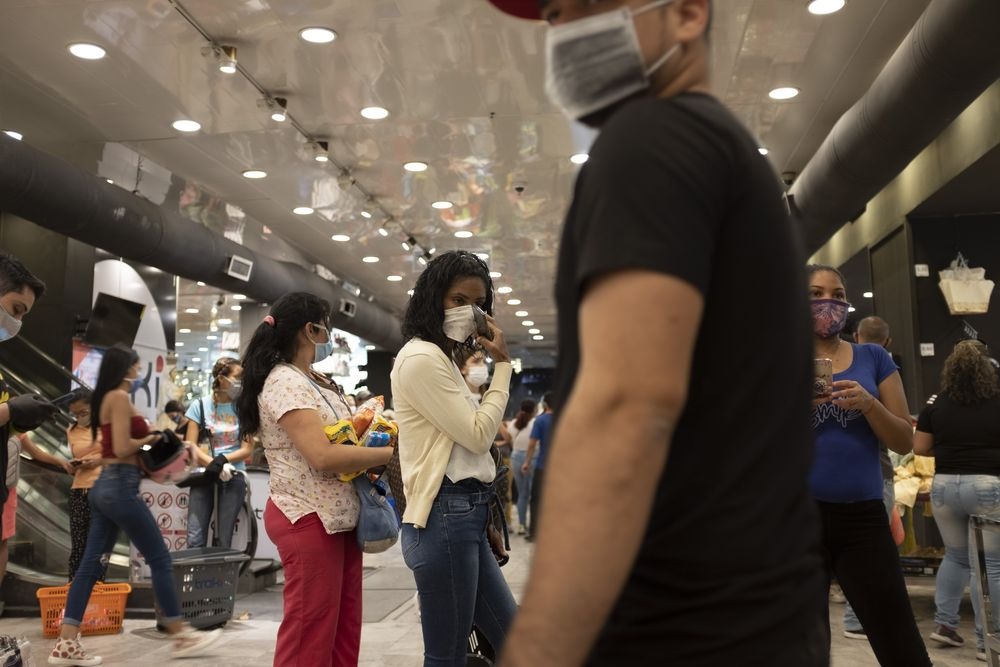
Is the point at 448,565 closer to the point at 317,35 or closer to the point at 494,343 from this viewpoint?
the point at 494,343

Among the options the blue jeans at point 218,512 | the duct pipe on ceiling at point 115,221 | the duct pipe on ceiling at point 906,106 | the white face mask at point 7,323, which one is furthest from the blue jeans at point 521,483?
the white face mask at point 7,323

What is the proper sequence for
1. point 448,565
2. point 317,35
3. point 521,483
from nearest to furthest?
point 448,565
point 317,35
point 521,483

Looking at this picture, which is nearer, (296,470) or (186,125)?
(296,470)

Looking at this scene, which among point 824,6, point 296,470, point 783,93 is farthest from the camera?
point 783,93

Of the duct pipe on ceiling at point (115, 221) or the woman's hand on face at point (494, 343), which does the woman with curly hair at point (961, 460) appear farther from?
the duct pipe on ceiling at point (115, 221)

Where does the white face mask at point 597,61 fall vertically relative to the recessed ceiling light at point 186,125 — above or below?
below

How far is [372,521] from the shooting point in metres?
2.96

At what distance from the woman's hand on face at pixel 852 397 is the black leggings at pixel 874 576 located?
291mm

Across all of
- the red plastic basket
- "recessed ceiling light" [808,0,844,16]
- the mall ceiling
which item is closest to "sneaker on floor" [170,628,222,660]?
the red plastic basket

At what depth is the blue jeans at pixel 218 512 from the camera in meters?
6.62

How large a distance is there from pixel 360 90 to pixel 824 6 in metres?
3.56

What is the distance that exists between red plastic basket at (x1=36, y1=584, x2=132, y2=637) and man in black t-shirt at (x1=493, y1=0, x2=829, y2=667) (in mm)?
5662

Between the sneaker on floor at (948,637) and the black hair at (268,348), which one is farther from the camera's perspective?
the sneaker on floor at (948,637)

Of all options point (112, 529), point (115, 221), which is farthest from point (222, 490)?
point (115, 221)
